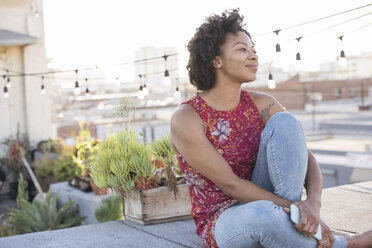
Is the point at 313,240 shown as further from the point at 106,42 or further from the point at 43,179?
the point at 106,42

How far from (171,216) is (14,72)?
28.1ft

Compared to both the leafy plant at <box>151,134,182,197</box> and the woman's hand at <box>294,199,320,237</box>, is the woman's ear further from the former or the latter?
the leafy plant at <box>151,134,182,197</box>

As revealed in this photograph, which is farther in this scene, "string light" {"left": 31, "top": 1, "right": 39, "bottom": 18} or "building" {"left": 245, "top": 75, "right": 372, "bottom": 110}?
"building" {"left": 245, "top": 75, "right": 372, "bottom": 110}

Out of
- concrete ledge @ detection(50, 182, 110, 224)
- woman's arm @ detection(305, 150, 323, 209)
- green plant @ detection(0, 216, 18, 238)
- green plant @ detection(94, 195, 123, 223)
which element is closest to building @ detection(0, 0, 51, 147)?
concrete ledge @ detection(50, 182, 110, 224)

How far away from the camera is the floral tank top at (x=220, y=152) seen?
2.28m

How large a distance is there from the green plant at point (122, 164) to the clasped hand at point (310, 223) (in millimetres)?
1314

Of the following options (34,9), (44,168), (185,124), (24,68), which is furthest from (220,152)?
(34,9)

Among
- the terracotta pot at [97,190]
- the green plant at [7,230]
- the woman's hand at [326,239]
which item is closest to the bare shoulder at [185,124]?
the woman's hand at [326,239]

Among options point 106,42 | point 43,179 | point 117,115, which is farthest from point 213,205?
point 106,42

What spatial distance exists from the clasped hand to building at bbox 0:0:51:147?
30.6 feet

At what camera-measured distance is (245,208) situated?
202cm

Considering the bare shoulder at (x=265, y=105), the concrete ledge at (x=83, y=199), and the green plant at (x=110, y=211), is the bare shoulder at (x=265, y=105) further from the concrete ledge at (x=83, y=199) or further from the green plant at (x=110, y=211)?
the concrete ledge at (x=83, y=199)

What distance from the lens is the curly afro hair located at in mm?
2361

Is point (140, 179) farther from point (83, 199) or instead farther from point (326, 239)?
point (83, 199)
